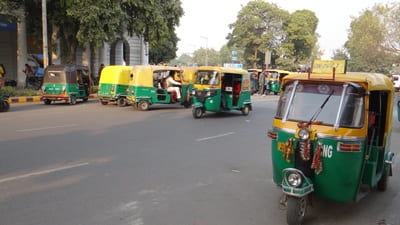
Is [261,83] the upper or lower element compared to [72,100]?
upper

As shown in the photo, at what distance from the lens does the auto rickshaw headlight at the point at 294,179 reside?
4.16 m

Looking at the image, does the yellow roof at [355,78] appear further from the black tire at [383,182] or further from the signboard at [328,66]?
the black tire at [383,182]

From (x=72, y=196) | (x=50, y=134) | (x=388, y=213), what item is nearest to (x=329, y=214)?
(x=388, y=213)

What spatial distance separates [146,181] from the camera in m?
5.87

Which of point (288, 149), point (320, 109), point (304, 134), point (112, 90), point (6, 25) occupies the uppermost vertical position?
point (6, 25)

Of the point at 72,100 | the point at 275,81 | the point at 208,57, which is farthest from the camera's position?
the point at 208,57

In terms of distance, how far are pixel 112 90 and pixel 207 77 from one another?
207 inches

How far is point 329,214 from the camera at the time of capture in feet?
15.7

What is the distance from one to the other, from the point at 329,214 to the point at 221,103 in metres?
9.62

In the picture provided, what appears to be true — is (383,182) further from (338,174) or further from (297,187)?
(297,187)

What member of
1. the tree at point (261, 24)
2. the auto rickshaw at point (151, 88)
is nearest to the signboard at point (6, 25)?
the auto rickshaw at point (151, 88)

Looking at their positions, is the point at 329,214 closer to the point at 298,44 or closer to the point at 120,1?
the point at 120,1

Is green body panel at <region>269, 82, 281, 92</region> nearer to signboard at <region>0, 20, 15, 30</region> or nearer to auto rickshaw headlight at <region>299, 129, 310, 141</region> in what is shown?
signboard at <region>0, 20, 15, 30</region>

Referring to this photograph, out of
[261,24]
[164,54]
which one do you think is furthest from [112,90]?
[261,24]
